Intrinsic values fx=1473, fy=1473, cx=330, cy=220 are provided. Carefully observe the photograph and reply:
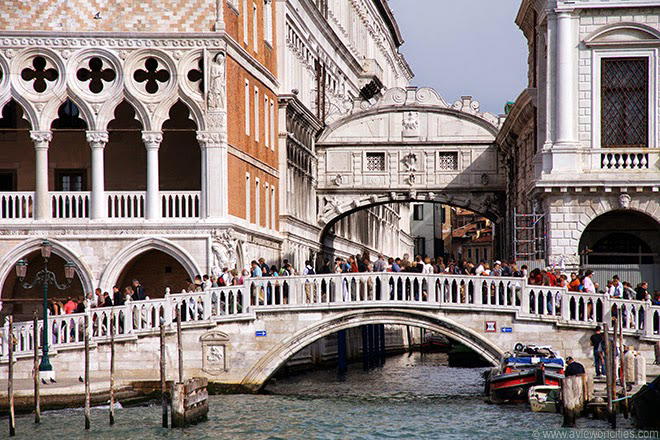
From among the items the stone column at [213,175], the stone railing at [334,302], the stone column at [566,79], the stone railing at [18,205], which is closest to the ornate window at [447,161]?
the stone column at [566,79]

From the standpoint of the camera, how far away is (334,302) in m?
31.2

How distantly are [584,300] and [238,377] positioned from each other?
7.42 m

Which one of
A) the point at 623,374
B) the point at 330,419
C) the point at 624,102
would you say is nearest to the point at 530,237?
the point at 624,102

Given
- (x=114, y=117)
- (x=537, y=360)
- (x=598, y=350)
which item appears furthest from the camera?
(x=114, y=117)

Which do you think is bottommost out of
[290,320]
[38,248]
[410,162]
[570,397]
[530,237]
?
[570,397]

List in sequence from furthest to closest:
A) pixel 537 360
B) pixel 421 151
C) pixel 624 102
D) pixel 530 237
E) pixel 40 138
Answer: pixel 421 151, pixel 530 237, pixel 40 138, pixel 624 102, pixel 537 360

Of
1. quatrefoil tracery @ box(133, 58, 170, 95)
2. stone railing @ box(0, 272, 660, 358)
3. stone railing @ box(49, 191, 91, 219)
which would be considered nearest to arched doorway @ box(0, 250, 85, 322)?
stone railing @ box(49, 191, 91, 219)

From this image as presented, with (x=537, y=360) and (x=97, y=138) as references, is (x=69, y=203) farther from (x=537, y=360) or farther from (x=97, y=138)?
(x=537, y=360)

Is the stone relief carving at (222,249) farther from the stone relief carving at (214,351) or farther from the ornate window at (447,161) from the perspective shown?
the ornate window at (447,161)

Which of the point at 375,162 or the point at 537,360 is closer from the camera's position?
the point at 537,360

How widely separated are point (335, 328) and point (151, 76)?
8.78m

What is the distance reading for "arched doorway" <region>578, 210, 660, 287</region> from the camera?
3500cm

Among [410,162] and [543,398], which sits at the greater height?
[410,162]

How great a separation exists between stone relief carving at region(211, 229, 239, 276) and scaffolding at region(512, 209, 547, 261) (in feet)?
22.7
